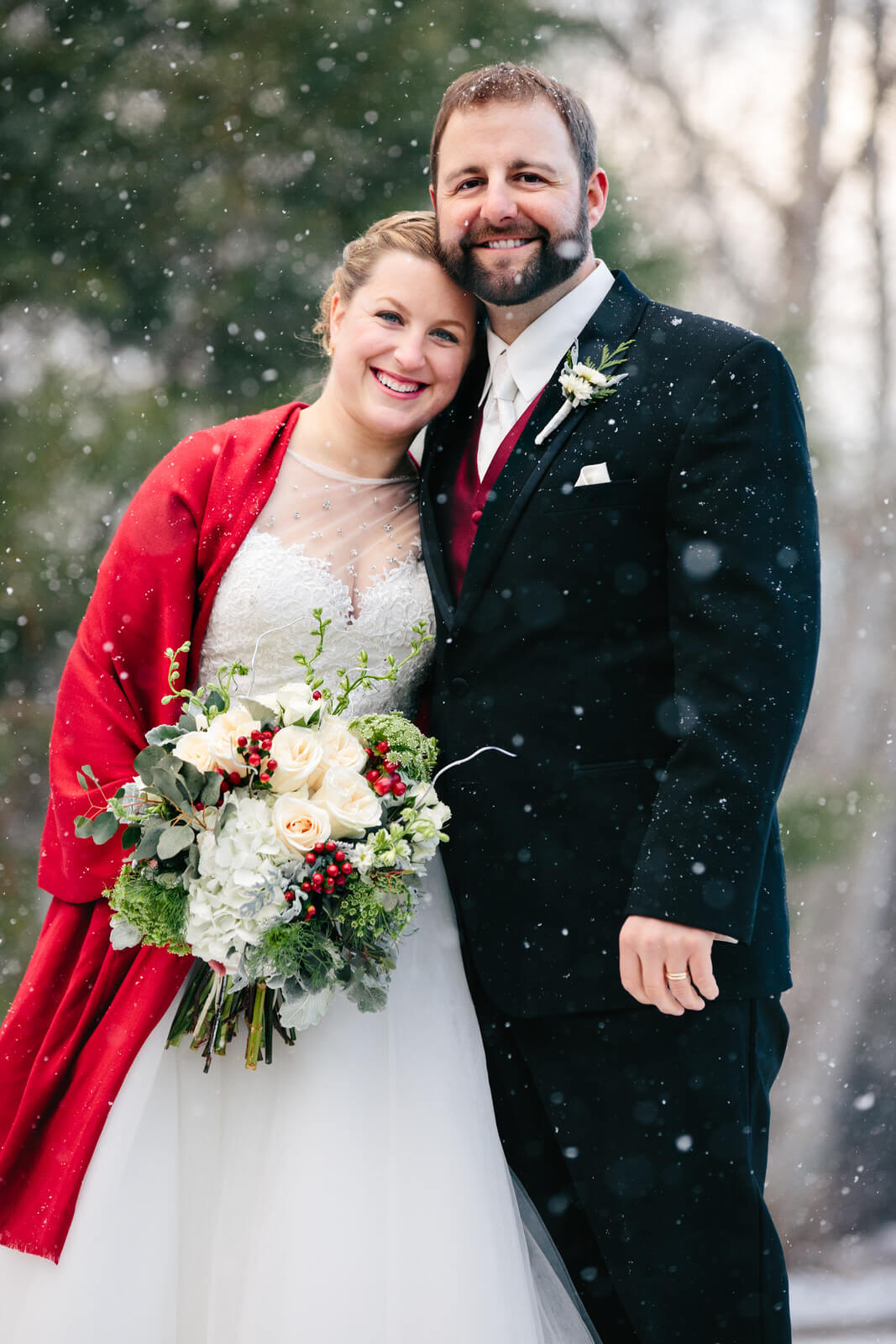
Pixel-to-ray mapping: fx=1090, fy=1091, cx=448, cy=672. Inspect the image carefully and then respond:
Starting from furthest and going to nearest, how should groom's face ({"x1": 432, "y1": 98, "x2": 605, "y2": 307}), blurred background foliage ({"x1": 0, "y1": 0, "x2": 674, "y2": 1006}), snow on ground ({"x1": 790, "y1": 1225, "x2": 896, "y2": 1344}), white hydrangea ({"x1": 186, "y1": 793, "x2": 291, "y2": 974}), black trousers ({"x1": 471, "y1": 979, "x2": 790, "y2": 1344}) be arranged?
blurred background foliage ({"x1": 0, "y1": 0, "x2": 674, "y2": 1006}) < snow on ground ({"x1": 790, "y1": 1225, "x2": 896, "y2": 1344}) < groom's face ({"x1": 432, "y1": 98, "x2": 605, "y2": 307}) < black trousers ({"x1": 471, "y1": 979, "x2": 790, "y2": 1344}) < white hydrangea ({"x1": 186, "y1": 793, "x2": 291, "y2": 974})

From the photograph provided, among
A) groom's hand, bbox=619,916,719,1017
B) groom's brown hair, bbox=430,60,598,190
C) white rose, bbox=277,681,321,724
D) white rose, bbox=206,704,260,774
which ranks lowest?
groom's hand, bbox=619,916,719,1017

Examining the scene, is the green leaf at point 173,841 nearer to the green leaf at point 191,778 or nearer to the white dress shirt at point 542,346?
the green leaf at point 191,778

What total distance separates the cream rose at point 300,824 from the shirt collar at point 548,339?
0.82 m

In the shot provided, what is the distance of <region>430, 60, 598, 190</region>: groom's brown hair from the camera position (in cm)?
183

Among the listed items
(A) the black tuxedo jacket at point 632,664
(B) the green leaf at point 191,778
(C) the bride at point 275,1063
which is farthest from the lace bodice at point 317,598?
(B) the green leaf at point 191,778

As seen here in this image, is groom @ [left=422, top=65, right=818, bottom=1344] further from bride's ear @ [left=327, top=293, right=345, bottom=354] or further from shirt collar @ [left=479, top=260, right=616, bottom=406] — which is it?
bride's ear @ [left=327, top=293, right=345, bottom=354]

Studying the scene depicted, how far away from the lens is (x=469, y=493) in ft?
6.29

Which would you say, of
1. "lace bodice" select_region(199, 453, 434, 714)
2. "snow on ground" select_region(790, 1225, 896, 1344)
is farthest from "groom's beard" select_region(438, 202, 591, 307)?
"snow on ground" select_region(790, 1225, 896, 1344)

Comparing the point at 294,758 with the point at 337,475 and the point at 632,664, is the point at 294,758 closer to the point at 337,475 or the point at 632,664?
the point at 632,664

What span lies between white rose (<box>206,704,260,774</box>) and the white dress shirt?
64 cm

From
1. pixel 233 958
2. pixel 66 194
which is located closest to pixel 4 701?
pixel 66 194

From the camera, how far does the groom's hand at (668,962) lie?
155 centimetres

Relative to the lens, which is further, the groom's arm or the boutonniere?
the boutonniere

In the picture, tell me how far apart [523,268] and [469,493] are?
383mm
